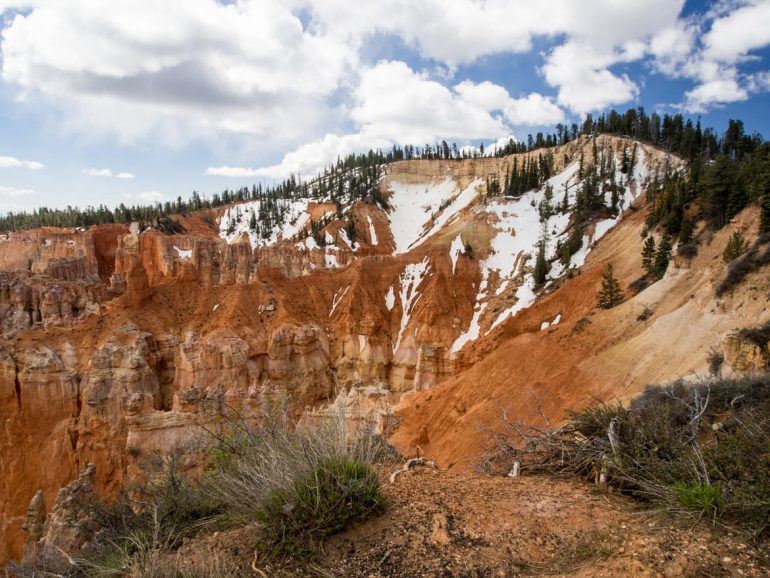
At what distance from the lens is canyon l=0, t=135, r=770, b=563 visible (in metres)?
19.7

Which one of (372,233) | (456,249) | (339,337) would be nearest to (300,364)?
(339,337)

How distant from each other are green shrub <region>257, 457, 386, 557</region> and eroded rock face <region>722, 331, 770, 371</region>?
13.4 metres

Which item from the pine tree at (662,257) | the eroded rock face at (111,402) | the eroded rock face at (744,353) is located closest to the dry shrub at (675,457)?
the eroded rock face at (744,353)

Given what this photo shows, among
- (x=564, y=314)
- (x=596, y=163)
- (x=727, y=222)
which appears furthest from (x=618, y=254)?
(x=596, y=163)

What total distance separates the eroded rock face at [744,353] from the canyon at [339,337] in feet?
0.17

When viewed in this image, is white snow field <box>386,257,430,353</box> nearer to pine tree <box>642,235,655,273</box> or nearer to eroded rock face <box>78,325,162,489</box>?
pine tree <box>642,235,655,273</box>

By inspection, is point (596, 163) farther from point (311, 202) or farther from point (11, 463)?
point (11, 463)

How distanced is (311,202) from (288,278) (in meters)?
58.9

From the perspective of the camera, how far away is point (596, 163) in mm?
62938

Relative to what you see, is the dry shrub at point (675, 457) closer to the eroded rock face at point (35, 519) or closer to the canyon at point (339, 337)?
the canyon at point (339, 337)

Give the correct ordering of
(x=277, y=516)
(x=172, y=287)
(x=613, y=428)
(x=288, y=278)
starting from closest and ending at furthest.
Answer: (x=277, y=516) < (x=613, y=428) < (x=172, y=287) < (x=288, y=278)

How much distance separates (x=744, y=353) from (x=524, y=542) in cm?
1309

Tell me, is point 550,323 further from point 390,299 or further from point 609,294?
point 390,299

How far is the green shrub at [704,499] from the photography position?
398cm
